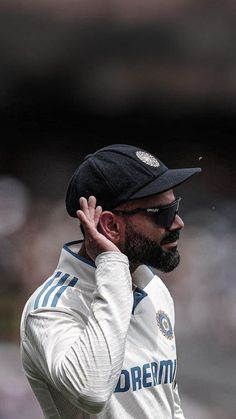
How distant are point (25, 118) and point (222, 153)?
1296 mm

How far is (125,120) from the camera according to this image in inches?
211

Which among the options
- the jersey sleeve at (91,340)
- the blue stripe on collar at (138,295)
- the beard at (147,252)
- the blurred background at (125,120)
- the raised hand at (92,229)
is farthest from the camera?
the blurred background at (125,120)

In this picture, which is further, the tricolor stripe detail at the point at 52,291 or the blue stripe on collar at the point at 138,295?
the blue stripe on collar at the point at 138,295

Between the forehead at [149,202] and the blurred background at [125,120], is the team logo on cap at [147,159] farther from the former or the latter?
the blurred background at [125,120]

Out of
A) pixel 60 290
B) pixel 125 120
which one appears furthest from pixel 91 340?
pixel 125 120

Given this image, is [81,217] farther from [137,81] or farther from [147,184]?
[137,81]

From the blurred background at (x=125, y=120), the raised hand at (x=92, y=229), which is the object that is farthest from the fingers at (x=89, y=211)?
the blurred background at (x=125, y=120)

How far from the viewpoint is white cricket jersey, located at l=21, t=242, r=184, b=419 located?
1.81 meters

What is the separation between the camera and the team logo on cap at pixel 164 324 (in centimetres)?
221

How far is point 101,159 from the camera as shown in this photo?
2.07 metres

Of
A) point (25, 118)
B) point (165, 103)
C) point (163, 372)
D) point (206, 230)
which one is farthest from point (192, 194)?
point (163, 372)

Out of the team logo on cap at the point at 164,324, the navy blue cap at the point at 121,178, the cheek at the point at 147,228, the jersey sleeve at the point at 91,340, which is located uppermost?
the navy blue cap at the point at 121,178

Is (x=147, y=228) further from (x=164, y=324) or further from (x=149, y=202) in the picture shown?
(x=164, y=324)

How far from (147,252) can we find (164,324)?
27cm
